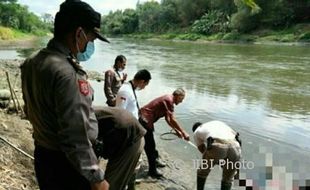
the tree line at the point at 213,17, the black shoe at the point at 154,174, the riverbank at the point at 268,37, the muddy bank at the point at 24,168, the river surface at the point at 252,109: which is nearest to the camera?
the muddy bank at the point at 24,168

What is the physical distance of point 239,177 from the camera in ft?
18.4

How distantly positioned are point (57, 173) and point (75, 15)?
901 millimetres

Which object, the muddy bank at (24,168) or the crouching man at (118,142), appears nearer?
the crouching man at (118,142)

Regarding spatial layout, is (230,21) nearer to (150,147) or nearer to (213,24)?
(213,24)

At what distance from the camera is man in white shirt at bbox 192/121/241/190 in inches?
222

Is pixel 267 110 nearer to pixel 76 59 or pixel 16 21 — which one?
pixel 76 59

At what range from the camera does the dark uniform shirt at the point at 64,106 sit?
2301 mm

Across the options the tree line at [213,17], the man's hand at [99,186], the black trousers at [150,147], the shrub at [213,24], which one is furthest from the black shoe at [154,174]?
the shrub at [213,24]

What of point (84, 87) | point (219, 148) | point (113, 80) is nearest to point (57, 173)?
point (84, 87)

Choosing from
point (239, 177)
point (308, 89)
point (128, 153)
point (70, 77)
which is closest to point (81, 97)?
point (70, 77)

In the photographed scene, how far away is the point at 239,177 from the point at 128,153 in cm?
319

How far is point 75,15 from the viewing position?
2461 millimetres

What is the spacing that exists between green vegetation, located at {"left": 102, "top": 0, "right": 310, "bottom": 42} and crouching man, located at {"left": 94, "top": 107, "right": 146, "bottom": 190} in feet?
134

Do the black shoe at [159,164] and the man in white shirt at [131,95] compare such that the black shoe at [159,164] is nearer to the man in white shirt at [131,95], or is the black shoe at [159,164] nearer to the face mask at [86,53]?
the man in white shirt at [131,95]
